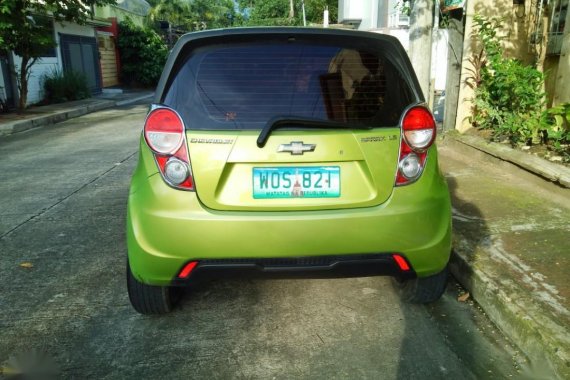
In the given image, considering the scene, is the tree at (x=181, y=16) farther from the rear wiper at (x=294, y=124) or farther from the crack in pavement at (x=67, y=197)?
the rear wiper at (x=294, y=124)

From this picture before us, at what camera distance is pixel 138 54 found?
1039 inches

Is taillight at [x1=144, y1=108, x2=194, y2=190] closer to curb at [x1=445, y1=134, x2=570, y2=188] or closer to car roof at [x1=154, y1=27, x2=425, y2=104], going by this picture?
car roof at [x1=154, y1=27, x2=425, y2=104]

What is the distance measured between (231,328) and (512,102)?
5097mm

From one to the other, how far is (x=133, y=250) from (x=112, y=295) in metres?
0.83

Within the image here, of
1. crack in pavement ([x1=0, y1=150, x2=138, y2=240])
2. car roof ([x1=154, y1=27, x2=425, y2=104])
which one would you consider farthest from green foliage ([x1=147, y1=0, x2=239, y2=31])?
car roof ([x1=154, y1=27, x2=425, y2=104])

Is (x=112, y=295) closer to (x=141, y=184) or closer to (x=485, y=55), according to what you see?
(x=141, y=184)

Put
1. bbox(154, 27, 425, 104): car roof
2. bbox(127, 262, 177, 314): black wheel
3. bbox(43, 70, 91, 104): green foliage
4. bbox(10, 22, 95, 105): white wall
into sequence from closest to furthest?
1. bbox(154, 27, 425, 104): car roof
2. bbox(127, 262, 177, 314): black wheel
3. bbox(10, 22, 95, 105): white wall
4. bbox(43, 70, 91, 104): green foliage

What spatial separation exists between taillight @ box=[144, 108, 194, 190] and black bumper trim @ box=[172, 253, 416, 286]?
413 millimetres

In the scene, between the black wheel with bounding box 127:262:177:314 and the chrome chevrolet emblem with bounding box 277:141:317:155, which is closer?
the chrome chevrolet emblem with bounding box 277:141:317:155

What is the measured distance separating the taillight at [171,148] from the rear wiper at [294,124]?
37cm

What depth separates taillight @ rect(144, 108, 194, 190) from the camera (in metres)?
2.41

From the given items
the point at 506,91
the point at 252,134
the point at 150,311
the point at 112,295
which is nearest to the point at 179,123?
the point at 252,134

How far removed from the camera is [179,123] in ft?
7.97

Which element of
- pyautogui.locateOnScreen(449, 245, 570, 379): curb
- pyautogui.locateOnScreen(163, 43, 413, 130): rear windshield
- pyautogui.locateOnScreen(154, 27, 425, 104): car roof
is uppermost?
pyautogui.locateOnScreen(154, 27, 425, 104): car roof
